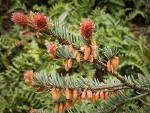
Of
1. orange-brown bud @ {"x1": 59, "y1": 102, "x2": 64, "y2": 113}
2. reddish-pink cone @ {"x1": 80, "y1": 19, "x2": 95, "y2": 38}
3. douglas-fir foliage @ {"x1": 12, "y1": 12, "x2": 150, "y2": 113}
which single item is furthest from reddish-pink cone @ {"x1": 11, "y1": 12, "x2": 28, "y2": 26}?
orange-brown bud @ {"x1": 59, "y1": 102, "x2": 64, "y2": 113}

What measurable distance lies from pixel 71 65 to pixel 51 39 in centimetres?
300

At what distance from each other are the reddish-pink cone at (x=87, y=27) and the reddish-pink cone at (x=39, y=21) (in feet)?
0.50

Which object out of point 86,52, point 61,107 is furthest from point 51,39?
point 86,52

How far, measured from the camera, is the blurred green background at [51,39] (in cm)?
379

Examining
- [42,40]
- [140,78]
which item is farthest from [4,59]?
[140,78]

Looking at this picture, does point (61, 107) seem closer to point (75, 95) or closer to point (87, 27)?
point (75, 95)

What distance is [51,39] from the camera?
441 cm

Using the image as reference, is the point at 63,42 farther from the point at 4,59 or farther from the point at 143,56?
the point at 4,59

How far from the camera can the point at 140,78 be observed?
1.61 meters

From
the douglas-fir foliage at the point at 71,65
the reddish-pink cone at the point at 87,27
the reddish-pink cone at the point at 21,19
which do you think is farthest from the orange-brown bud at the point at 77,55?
the reddish-pink cone at the point at 21,19

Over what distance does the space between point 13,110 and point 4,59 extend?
85cm

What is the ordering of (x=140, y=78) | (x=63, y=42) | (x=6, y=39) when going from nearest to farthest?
(x=63, y=42) < (x=140, y=78) < (x=6, y=39)

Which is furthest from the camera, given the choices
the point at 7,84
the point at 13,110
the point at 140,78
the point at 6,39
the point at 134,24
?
the point at 134,24

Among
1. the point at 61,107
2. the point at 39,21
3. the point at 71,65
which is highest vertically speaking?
the point at 39,21
